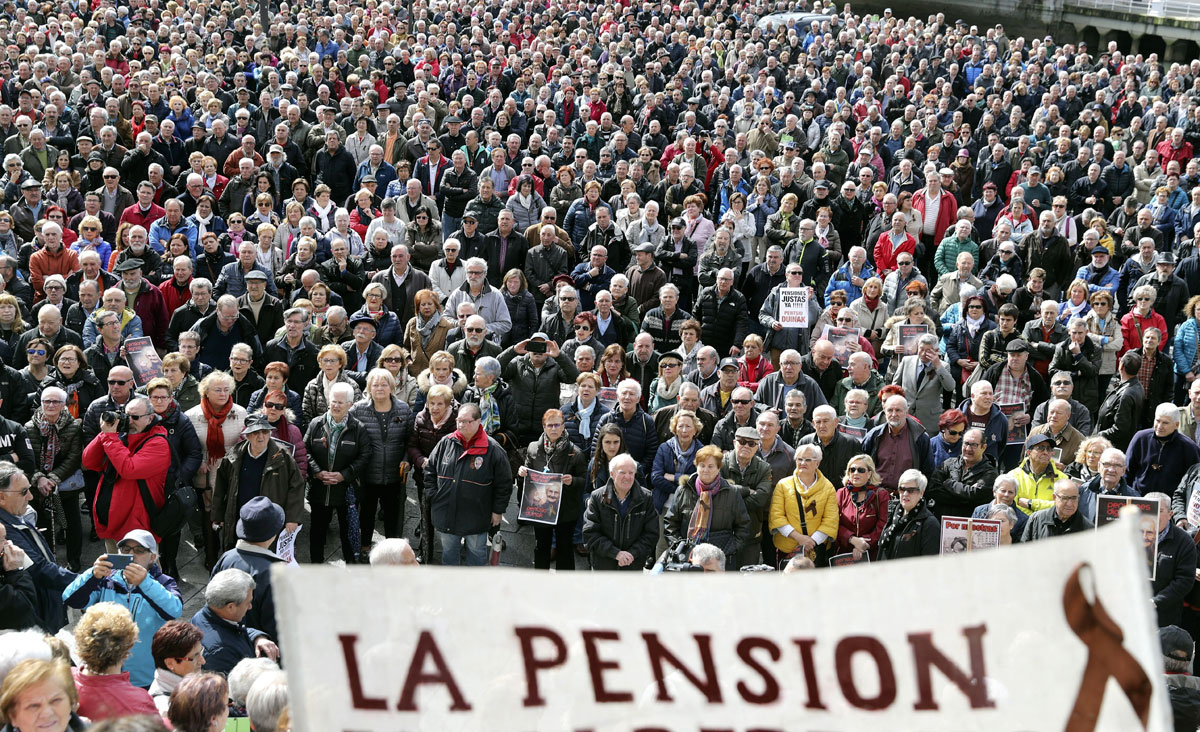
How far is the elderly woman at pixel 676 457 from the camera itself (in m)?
9.74

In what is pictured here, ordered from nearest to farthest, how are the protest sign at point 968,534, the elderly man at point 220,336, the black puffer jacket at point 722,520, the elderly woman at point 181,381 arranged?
1. the protest sign at point 968,534
2. the black puffer jacket at point 722,520
3. the elderly woman at point 181,381
4. the elderly man at point 220,336

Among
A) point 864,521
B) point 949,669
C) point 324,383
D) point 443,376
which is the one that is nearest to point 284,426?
point 324,383

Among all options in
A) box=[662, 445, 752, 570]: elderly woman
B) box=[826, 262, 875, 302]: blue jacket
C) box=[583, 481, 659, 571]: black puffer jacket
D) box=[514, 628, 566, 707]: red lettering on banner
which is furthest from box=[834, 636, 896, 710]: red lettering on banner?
box=[826, 262, 875, 302]: blue jacket

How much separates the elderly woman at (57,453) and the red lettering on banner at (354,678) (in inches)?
283

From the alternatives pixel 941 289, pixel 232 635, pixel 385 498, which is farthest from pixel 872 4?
pixel 232 635

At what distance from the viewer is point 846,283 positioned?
13.4 meters

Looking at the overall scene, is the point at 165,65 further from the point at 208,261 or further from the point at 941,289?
the point at 941,289

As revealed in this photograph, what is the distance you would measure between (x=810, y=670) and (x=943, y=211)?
13.6 m

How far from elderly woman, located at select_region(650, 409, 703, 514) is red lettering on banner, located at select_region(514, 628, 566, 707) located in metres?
6.73

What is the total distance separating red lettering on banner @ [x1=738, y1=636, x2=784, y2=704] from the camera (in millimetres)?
2900

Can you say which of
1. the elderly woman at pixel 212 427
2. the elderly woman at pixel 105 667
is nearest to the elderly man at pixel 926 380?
the elderly woman at pixel 212 427

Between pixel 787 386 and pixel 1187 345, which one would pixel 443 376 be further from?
pixel 1187 345

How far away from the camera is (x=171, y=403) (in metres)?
9.49

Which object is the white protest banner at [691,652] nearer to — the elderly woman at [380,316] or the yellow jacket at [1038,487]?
the yellow jacket at [1038,487]
